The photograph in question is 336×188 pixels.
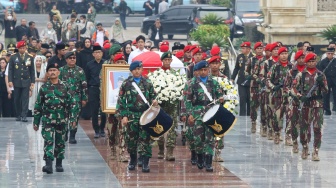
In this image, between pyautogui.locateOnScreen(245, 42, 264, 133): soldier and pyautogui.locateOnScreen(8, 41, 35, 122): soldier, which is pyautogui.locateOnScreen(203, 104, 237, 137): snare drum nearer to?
pyautogui.locateOnScreen(245, 42, 264, 133): soldier

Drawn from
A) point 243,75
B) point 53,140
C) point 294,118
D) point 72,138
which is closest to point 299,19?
point 243,75

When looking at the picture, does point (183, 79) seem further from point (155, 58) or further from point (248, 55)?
point (248, 55)

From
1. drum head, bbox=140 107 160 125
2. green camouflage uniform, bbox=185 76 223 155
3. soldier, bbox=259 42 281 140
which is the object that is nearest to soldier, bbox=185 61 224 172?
green camouflage uniform, bbox=185 76 223 155

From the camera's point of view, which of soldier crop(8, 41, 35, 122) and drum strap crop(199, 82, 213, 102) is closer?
drum strap crop(199, 82, 213, 102)

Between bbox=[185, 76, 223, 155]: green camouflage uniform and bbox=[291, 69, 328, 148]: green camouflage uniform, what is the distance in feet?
6.28

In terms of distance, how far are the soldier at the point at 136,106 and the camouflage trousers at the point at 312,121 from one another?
9.42 feet

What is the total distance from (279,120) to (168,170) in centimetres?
416

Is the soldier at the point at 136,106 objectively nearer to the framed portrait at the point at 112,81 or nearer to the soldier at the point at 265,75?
the framed portrait at the point at 112,81

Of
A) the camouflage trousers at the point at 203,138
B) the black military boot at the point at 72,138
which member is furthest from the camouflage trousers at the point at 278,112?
the camouflage trousers at the point at 203,138

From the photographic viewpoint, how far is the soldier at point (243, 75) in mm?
25766

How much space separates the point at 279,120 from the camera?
22.6 metres

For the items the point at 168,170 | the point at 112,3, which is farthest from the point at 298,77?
the point at 112,3

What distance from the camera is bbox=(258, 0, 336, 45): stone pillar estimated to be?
37062 millimetres

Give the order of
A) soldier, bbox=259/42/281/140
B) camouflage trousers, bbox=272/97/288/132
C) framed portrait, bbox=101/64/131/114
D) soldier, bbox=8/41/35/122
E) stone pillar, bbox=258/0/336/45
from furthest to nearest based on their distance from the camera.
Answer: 1. stone pillar, bbox=258/0/336/45
2. soldier, bbox=8/41/35/122
3. soldier, bbox=259/42/281/140
4. camouflage trousers, bbox=272/97/288/132
5. framed portrait, bbox=101/64/131/114
